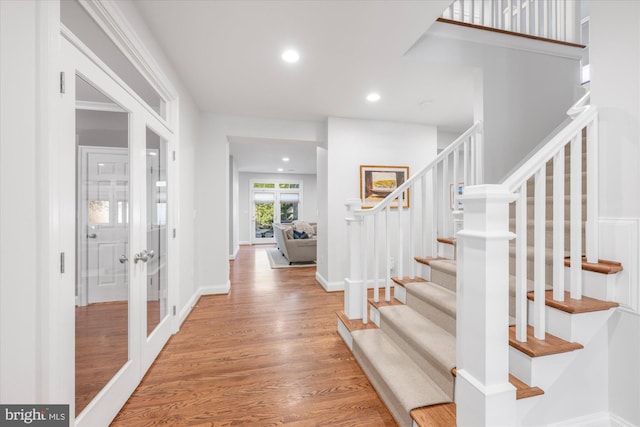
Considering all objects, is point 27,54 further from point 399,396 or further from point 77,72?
point 399,396

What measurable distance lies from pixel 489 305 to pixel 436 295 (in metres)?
1.00

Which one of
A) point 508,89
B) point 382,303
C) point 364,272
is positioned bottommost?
point 382,303

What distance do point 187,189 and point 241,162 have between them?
5.15m

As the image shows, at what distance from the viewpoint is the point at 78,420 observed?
1.27m

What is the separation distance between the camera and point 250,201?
10.0m

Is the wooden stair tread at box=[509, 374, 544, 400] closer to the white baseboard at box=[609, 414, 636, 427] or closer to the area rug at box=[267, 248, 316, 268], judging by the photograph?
the white baseboard at box=[609, 414, 636, 427]

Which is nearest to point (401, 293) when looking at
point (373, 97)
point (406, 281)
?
point (406, 281)

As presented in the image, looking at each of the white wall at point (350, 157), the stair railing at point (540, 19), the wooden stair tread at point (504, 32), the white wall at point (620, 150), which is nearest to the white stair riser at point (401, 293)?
the white wall at point (620, 150)

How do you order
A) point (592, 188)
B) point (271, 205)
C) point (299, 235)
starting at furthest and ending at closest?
point (271, 205) → point (299, 235) → point (592, 188)

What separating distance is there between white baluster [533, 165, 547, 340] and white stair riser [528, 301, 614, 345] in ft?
0.30

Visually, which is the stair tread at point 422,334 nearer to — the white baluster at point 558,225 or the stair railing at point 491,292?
the stair railing at point 491,292

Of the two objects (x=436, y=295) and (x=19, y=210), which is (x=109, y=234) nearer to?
(x=19, y=210)

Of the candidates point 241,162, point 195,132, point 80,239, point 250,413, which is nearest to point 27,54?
point 80,239

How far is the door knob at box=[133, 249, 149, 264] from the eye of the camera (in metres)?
1.84
